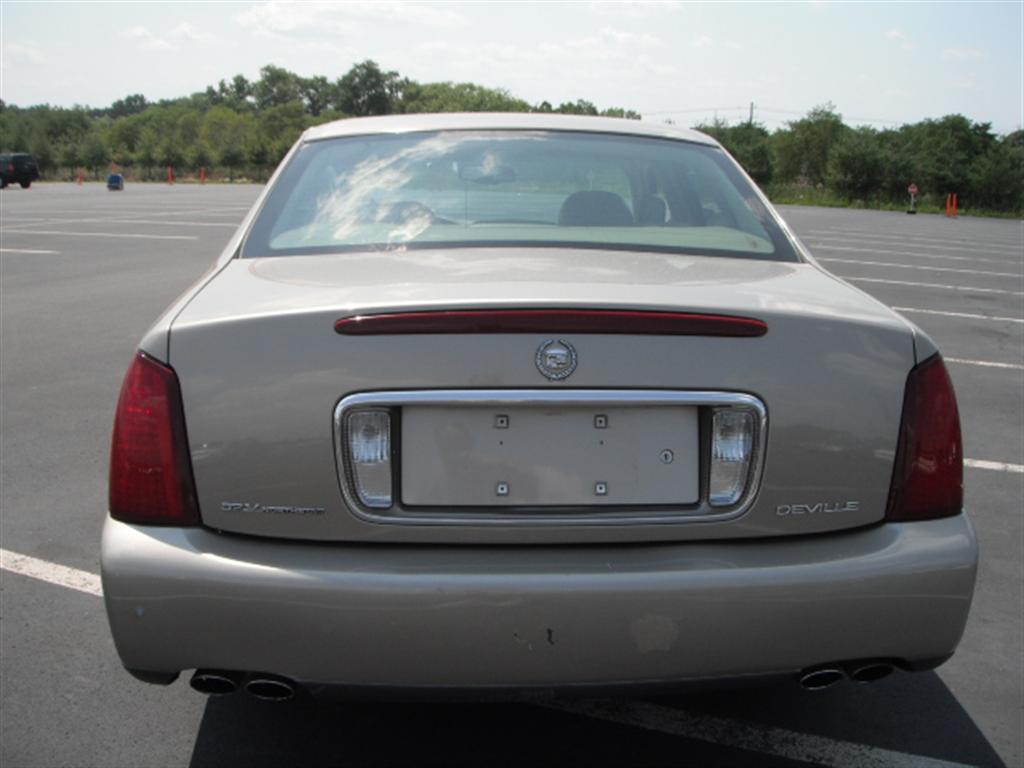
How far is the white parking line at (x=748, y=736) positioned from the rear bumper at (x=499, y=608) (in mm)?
597

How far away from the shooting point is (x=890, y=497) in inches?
90.4

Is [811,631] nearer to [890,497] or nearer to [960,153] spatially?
[890,497]

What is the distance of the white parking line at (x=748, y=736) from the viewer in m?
2.76

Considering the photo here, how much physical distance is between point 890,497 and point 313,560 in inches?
48.5

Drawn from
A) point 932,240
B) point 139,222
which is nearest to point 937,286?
point 932,240

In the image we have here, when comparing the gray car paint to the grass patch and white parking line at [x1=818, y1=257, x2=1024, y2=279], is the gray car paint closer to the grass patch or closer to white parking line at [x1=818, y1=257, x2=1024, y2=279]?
white parking line at [x1=818, y1=257, x2=1024, y2=279]

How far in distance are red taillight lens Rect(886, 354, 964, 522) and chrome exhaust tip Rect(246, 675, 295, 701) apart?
1.33 m

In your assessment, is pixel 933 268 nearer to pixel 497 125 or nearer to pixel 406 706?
pixel 497 125

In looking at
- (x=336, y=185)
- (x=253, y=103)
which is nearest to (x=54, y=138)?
(x=253, y=103)

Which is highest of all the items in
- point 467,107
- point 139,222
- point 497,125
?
point 467,107

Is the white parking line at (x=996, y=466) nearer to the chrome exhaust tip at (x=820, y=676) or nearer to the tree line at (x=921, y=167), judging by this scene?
the chrome exhaust tip at (x=820, y=676)

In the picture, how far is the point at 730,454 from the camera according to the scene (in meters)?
2.20

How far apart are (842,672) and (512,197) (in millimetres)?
1641

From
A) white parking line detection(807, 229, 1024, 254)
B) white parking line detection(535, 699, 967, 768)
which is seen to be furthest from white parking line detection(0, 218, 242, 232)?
white parking line detection(535, 699, 967, 768)
